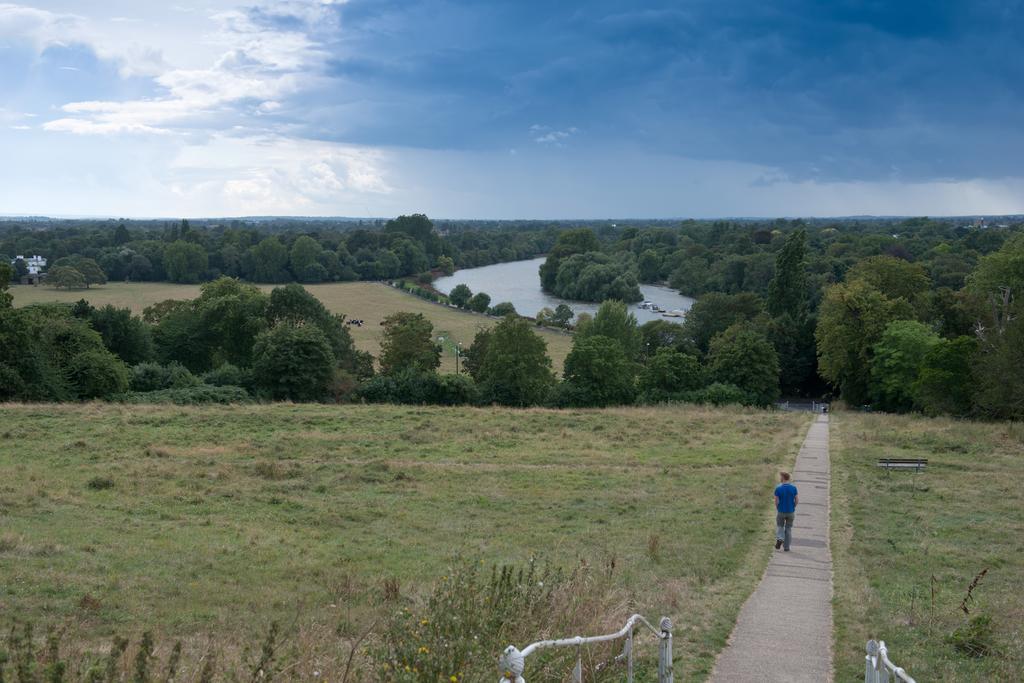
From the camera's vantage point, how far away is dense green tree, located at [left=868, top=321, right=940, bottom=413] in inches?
1891

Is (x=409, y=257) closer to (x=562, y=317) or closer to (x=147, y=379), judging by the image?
(x=562, y=317)

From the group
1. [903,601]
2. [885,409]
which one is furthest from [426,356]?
[903,601]

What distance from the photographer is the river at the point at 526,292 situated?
11604 centimetres

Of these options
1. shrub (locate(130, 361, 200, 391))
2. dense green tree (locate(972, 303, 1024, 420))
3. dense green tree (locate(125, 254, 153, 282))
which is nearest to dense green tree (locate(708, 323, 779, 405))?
dense green tree (locate(972, 303, 1024, 420))

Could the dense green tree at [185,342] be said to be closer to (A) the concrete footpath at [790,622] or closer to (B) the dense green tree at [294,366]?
(B) the dense green tree at [294,366]

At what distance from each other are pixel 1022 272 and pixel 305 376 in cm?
4519

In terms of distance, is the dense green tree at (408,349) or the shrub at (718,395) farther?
the dense green tree at (408,349)

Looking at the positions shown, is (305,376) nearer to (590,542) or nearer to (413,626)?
(590,542)

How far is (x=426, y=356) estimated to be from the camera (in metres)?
58.3

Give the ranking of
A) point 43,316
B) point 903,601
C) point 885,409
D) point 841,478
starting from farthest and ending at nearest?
point 885,409
point 43,316
point 841,478
point 903,601

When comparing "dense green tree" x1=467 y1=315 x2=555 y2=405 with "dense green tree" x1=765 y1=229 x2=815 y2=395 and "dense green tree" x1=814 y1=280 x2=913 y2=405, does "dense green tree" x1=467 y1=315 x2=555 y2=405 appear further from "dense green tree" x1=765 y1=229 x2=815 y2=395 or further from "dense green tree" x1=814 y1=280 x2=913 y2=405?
"dense green tree" x1=765 y1=229 x2=815 y2=395

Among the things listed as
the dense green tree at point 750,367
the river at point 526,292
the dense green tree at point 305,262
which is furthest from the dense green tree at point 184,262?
the dense green tree at point 750,367

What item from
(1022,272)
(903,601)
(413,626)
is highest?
(1022,272)

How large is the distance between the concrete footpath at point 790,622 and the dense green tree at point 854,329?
3933cm
